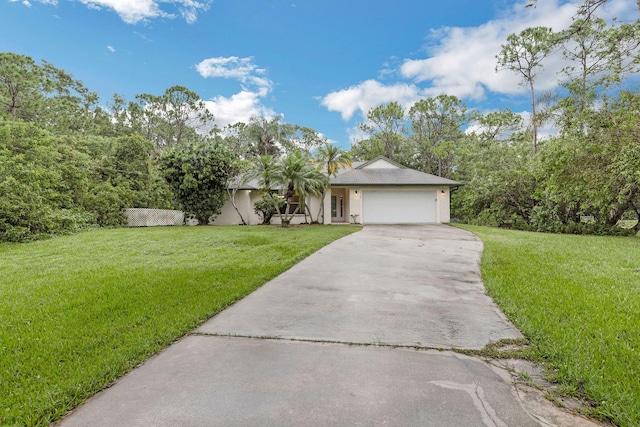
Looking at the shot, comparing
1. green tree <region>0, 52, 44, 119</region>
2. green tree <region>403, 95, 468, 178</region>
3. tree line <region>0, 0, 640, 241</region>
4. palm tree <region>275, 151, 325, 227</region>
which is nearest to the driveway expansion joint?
tree line <region>0, 0, 640, 241</region>

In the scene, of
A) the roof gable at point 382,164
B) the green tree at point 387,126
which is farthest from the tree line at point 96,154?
the green tree at point 387,126

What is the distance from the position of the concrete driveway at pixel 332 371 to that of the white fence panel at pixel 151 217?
48.8 feet

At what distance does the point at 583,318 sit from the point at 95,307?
5.33 metres

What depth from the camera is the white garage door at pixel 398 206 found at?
17453mm

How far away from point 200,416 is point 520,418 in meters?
1.85

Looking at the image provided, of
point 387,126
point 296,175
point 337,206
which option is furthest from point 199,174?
point 387,126

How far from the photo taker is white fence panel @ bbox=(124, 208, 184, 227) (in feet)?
52.8

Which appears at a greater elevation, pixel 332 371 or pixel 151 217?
pixel 151 217

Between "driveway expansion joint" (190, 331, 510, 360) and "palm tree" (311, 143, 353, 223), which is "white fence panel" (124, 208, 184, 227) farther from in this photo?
"driveway expansion joint" (190, 331, 510, 360)

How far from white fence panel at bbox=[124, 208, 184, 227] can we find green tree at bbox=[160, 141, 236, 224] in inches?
64.7

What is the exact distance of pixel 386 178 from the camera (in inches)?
704

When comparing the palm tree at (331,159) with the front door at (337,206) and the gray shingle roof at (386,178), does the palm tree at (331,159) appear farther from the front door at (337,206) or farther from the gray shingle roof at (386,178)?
the front door at (337,206)

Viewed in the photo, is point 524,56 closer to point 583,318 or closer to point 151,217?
point 583,318

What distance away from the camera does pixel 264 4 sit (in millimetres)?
11555
